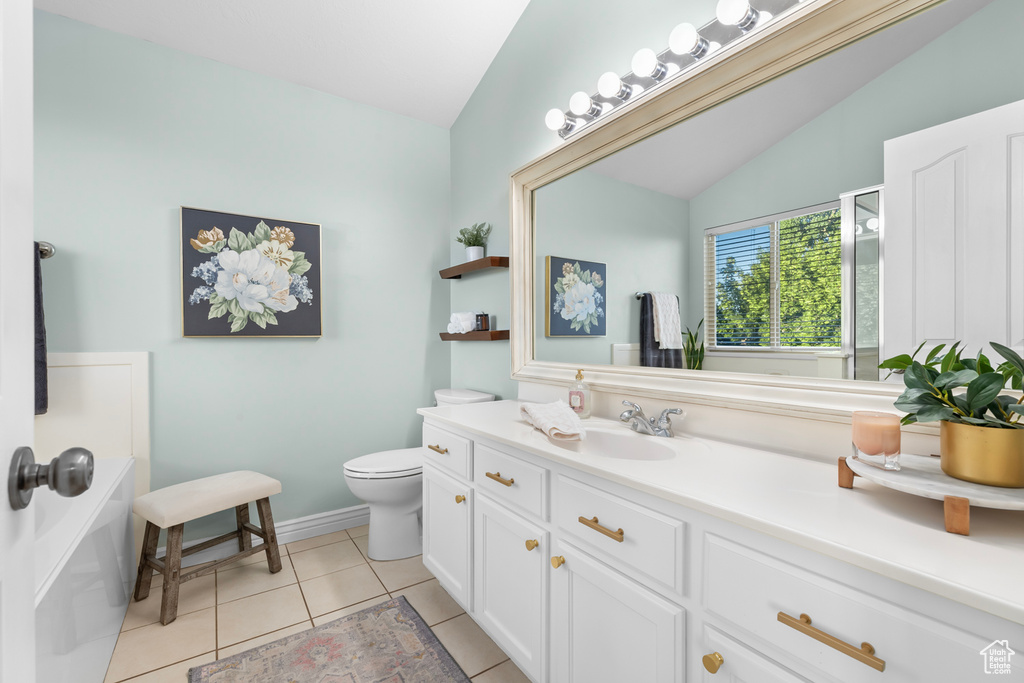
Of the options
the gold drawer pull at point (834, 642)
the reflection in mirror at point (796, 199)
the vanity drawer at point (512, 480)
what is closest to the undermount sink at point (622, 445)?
the vanity drawer at point (512, 480)

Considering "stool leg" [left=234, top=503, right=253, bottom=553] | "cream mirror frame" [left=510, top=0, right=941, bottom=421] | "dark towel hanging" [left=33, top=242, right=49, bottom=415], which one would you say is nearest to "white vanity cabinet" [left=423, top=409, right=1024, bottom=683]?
"cream mirror frame" [left=510, top=0, right=941, bottom=421]

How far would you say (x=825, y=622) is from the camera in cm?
72

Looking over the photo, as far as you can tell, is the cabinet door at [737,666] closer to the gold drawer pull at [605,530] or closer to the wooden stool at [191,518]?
the gold drawer pull at [605,530]

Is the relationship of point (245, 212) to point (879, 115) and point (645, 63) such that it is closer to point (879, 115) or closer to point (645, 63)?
point (645, 63)

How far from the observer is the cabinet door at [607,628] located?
3.14ft

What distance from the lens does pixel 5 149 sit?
519mm

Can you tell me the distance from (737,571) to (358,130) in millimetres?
2860

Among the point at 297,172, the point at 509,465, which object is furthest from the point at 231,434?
the point at 509,465

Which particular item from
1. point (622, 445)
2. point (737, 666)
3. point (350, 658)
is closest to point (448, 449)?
point (622, 445)

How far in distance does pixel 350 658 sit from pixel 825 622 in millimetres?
1550

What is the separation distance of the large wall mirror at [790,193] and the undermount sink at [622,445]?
0.71ft

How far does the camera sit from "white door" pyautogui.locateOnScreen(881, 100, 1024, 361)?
2.93 feet

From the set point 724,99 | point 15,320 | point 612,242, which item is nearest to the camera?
point 15,320

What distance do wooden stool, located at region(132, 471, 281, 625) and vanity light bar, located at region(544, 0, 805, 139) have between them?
6.96ft
